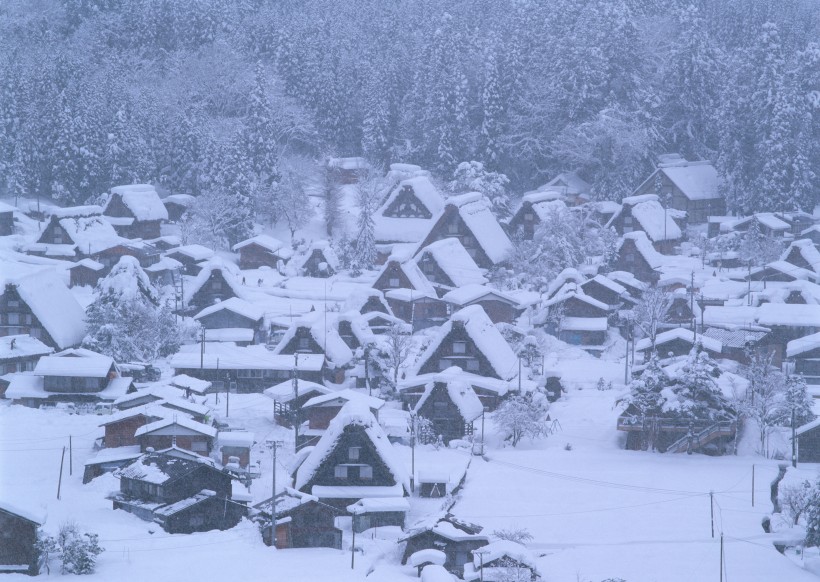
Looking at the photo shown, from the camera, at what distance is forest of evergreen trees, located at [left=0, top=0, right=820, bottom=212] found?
52.0 metres

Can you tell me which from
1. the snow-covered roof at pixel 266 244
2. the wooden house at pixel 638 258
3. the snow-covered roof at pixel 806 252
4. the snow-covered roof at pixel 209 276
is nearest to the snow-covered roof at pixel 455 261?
the wooden house at pixel 638 258

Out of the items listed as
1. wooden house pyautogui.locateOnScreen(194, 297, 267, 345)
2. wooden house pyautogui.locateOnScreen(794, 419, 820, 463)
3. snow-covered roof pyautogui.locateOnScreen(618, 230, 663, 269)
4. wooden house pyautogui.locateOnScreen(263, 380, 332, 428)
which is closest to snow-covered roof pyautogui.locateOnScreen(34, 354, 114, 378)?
wooden house pyautogui.locateOnScreen(263, 380, 332, 428)

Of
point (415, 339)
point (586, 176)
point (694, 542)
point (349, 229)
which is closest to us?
point (694, 542)

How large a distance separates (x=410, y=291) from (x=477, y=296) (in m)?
2.63

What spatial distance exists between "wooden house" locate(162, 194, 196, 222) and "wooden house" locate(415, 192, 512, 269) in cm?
1163

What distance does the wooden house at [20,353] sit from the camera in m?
35.7

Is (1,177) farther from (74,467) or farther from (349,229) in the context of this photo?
(74,467)

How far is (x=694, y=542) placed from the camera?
24.0 meters

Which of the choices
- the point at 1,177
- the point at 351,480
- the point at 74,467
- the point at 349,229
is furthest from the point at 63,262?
the point at 351,480

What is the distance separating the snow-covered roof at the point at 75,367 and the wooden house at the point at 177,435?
5.26 metres

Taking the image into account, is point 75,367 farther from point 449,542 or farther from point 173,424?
point 449,542

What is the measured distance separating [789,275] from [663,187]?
37.4 feet

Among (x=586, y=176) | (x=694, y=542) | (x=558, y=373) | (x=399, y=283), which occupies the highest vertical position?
(x=586, y=176)

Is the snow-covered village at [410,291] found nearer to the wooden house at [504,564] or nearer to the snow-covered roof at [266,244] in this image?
the wooden house at [504,564]
